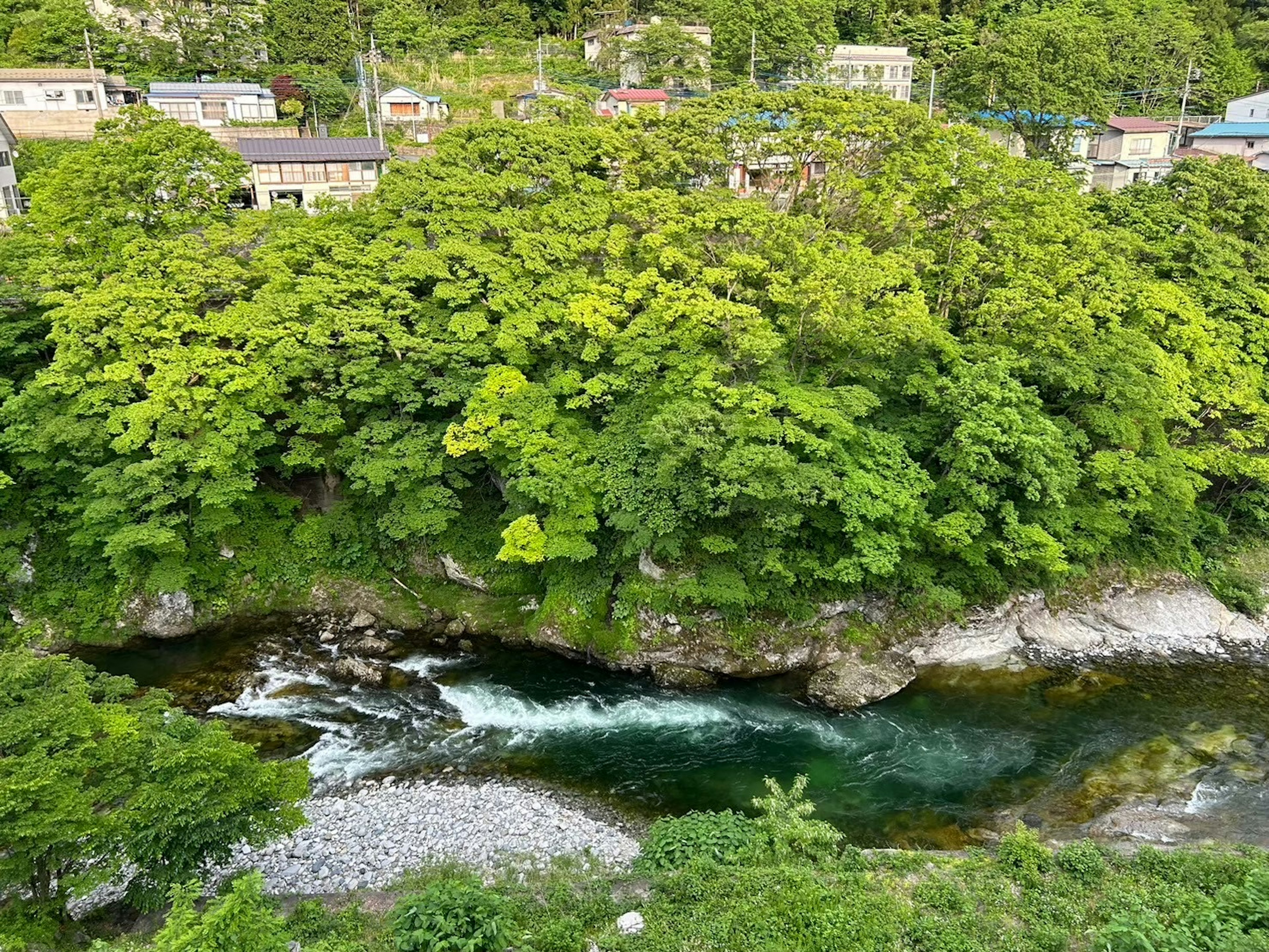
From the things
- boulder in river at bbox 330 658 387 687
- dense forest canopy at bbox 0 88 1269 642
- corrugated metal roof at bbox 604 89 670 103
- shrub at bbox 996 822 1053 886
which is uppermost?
corrugated metal roof at bbox 604 89 670 103

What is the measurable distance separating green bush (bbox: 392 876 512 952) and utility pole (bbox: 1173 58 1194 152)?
57.4 meters

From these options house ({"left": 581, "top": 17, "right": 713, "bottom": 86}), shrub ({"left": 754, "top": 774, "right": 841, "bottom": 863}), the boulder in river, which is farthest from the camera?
house ({"left": 581, "top": 17, "right": 713, "bottom": 86})

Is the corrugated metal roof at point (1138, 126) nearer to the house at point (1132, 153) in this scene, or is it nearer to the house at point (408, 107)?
the house at point (1132, 153)

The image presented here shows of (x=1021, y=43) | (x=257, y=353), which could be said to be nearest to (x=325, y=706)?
(x=257, y=353)

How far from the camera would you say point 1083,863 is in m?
14.4

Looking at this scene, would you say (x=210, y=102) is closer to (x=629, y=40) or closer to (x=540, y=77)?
(x=540, y=77)

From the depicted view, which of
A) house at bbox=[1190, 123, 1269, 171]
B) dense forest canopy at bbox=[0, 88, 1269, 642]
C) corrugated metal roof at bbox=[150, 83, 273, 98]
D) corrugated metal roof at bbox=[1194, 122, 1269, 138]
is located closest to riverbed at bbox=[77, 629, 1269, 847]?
dense forest canopy at bbox=[0, 88, 1269, 642]

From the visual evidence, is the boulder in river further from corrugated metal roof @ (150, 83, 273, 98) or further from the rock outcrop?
corrugated metal roof @ (150, 83, 273, 98)

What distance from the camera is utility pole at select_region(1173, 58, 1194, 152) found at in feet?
169

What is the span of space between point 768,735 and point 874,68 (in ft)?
166

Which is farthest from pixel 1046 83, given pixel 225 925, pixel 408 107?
pixel 225 925

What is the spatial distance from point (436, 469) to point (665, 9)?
48.1 m

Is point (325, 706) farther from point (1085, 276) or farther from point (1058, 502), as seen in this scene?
point (1085, 276)

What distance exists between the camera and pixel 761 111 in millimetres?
31312
